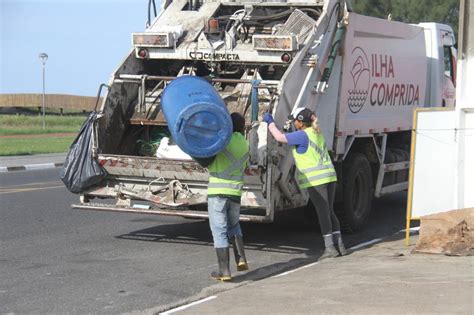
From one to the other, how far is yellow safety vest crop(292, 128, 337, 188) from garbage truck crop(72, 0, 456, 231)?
20 cm

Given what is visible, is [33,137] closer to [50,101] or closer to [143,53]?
[143,53]

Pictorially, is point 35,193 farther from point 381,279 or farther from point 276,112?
point 381,279

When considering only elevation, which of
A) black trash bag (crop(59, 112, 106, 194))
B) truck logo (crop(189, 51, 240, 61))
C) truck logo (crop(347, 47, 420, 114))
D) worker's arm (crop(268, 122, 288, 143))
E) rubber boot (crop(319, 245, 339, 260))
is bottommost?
rubber boot (crop(319, 245, 339, 260))

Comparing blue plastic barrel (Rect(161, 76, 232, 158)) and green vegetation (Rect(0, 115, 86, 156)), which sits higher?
blue plastic barrel (Rect(161, 76, 232, 158))

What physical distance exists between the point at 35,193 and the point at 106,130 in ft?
17.9

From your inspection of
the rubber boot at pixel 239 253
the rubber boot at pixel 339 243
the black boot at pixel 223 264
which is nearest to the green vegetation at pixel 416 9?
the rubber boot at pixel 339 243

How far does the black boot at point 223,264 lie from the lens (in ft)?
26.9

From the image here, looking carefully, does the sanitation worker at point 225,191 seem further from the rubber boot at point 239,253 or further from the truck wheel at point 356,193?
the truck wheel at point 356,193

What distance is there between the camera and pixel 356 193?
11.6 m

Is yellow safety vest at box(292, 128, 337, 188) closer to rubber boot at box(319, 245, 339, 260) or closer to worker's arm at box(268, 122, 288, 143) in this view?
worker's arm at box(268, 122, 288, 143)

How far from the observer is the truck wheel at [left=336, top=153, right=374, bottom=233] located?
11219mm

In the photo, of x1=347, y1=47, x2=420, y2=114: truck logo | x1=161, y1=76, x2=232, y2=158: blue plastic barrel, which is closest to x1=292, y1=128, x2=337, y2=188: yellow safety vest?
x1=161, y1=76, x2=232, y2=158: blue plastic barrel

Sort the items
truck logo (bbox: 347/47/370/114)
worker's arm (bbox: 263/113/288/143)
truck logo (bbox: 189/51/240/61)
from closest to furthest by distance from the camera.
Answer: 1. worker's arm (bbox: 263/113/288/143)
2. truck logo (bbox: 189/51/240/61)
3. truck logo (bbox: 347/47/370/114)

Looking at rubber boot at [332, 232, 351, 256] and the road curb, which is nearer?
rubber boot at [332, 232, 351, 256]
